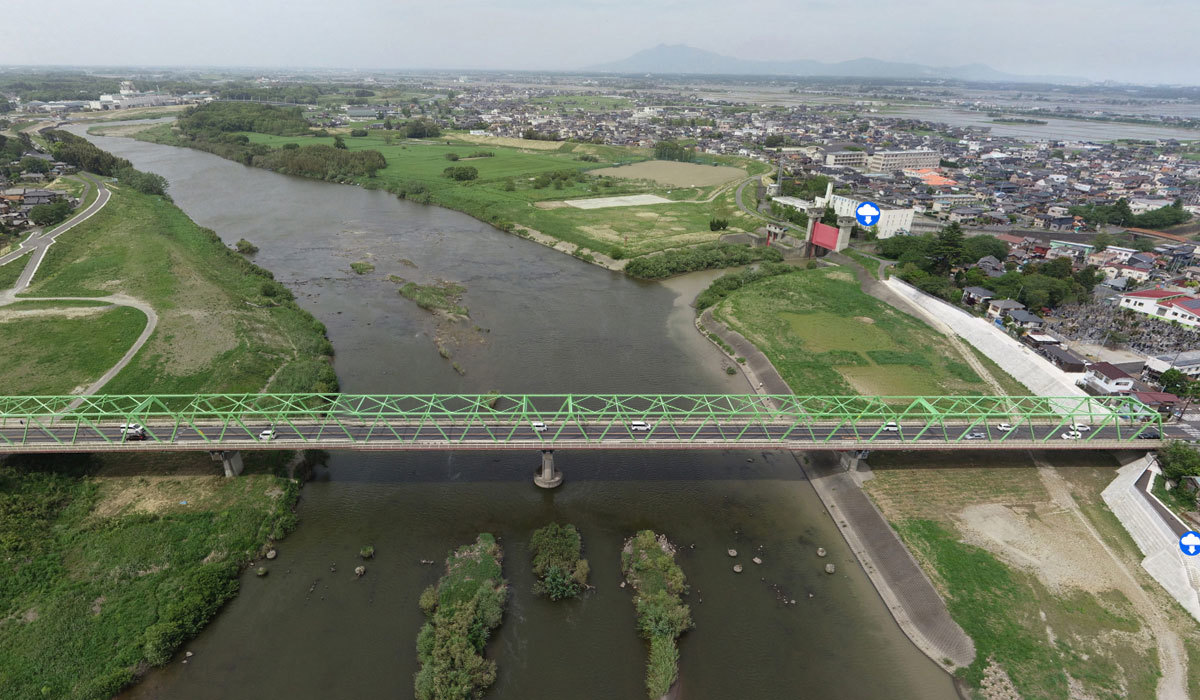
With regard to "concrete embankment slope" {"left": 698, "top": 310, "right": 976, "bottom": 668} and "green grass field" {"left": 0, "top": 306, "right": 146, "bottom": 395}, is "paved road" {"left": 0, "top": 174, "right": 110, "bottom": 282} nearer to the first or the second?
"green grass field" {"left": 0, "top": 306, "right": 146, "bottom": 395}

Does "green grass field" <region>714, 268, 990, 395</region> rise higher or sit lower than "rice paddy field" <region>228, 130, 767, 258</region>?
lower

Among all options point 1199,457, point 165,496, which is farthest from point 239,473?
point 1199,457

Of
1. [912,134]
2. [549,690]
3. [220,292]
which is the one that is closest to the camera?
[549,690]

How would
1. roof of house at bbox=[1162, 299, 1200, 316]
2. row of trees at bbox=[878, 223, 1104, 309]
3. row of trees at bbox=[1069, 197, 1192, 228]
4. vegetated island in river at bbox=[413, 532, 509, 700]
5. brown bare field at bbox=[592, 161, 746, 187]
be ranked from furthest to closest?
brown bare field at bbox=[592, 161, 746, 187]
row of trees at bbox=[1069, 197, 1192, 228]
row of trees at bbox=[878, 223, 1104, 309]
roof of house at bbox=[1162, 299, 1200, 316]
vegetated island in river at bbox=[413, 532, 509, 700]

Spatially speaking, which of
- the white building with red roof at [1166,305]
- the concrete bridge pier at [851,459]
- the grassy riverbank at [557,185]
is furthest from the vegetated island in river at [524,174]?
the concrete bridge pier at [851,459]

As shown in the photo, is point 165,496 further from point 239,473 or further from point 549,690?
point 549,690

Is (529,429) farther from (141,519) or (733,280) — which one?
(733,280)

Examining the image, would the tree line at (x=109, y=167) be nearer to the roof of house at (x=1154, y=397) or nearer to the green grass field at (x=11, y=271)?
the green grass field at (x=11, y=271)

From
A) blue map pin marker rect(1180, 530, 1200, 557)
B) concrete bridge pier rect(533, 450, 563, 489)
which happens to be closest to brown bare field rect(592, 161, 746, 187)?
concrete bridge pier rect(533, 450, 563, 489)
